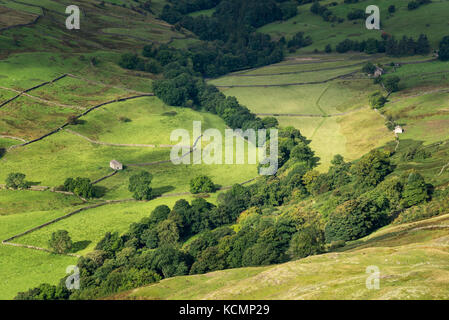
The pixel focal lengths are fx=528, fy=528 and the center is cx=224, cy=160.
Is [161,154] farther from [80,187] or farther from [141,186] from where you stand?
[80,187]

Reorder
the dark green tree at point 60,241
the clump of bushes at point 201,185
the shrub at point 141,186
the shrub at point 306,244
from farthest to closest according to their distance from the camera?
the clump of bushes at point 201,185
the shrub at point 141,186
the dark green tree at point 60,241
the shrub at point 306,244

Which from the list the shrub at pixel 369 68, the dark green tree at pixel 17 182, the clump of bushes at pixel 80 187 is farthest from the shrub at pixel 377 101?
the dark green tree at pixel 17 182

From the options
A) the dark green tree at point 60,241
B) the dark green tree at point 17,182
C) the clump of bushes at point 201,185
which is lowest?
the dark green tree at point 60,241

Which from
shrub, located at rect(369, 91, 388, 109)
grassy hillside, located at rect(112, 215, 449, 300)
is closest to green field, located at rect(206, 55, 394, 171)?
shrub, located at rect(369, 91, 388, 109)

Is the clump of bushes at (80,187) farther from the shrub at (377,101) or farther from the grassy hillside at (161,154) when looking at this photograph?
the shrub at (377,101)

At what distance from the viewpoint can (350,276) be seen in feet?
199

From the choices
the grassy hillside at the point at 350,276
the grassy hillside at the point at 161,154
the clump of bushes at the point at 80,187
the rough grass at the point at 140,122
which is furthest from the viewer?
the rough grass at the point at 140,122

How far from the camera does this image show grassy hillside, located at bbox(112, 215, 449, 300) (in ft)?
181

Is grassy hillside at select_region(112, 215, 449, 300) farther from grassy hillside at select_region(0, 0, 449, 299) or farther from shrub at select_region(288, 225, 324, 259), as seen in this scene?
shrub at select_region(288, 225, 324, 259)

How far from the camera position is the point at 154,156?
146125mm

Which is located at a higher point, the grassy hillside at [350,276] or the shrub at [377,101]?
the shrub at [377,101]

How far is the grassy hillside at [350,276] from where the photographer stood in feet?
181

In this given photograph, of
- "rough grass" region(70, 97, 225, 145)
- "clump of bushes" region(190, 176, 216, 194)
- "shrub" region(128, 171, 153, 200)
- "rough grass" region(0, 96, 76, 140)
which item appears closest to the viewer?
"shrub" region(128, 171, 153, 200)
